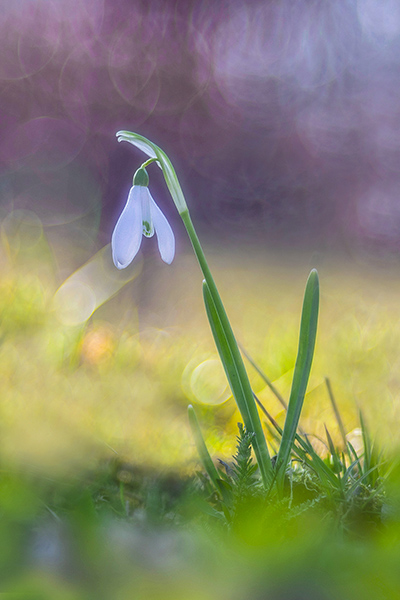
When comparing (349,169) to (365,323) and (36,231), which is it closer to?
(365,323)

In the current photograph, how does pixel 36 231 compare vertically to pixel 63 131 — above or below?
below

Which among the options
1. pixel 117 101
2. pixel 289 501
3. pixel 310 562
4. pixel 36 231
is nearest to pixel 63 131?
pixel 117 101

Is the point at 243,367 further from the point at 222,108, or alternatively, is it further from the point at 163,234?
the point at 222,108

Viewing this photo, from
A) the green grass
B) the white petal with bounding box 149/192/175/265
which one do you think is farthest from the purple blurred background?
the white petal with bounding box 149/192/175/265

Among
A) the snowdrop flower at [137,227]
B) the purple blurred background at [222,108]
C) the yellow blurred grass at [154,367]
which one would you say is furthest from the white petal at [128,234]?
the purple blurred background at [222,108]

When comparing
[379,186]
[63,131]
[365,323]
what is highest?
[379,186]

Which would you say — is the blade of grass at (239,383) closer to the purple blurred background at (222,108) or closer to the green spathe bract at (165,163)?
the green spathe bract at (165,163)

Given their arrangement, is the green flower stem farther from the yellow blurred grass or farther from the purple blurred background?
the purple blurred background
